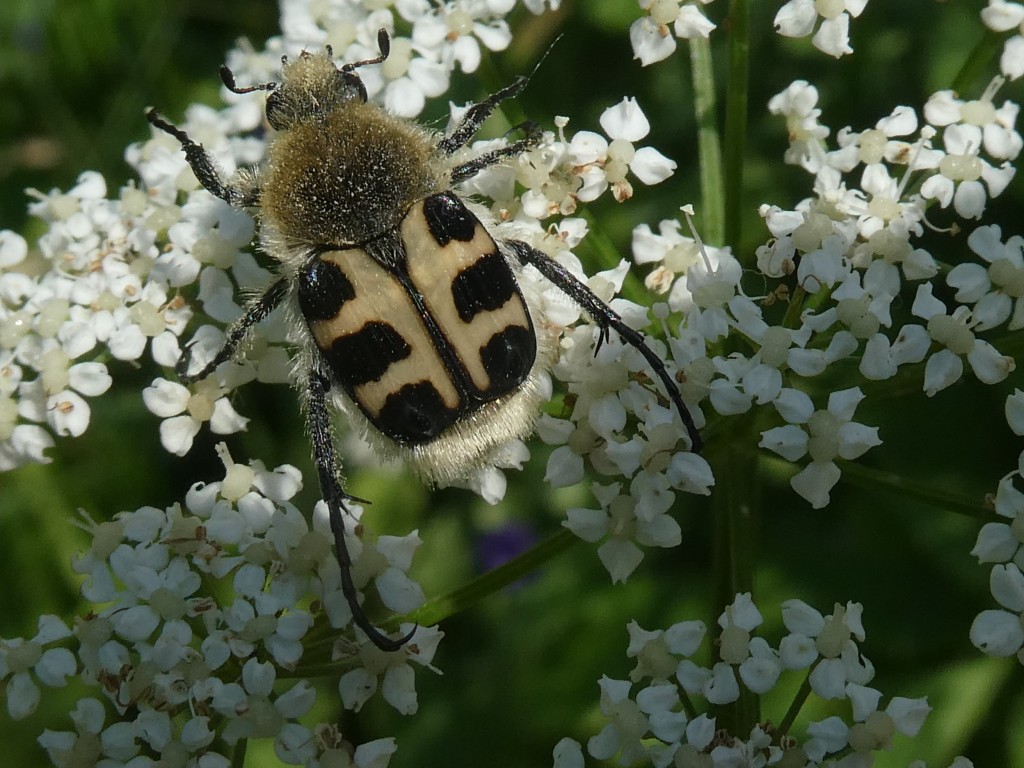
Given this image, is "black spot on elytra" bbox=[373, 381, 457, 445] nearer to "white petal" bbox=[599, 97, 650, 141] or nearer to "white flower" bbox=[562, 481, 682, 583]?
"white flower" bbox=[562, 481, 682, 583]

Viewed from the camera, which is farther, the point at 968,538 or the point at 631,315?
the point at 968,538

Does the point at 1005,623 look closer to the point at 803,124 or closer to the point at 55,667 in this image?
the point at 803,124

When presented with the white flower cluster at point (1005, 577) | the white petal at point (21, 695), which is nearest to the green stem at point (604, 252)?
the white flower cluster at point (1005, 577)

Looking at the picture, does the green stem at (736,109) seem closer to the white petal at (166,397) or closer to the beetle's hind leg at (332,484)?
the beetle's hind leg at (332,484)

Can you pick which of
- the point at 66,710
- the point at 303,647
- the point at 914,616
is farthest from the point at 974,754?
the point at 66,710

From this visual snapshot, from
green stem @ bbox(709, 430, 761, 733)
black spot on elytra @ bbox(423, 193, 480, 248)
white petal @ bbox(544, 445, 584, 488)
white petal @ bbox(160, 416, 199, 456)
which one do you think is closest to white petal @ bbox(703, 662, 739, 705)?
green stem @ bbox(709, 430, 761, 733)

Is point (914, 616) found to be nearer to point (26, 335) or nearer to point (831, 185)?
point (831, 185)

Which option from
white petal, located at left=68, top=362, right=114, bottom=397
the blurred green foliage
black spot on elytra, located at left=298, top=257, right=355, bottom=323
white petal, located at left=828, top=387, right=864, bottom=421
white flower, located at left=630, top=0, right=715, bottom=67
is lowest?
the blurred green foliage
